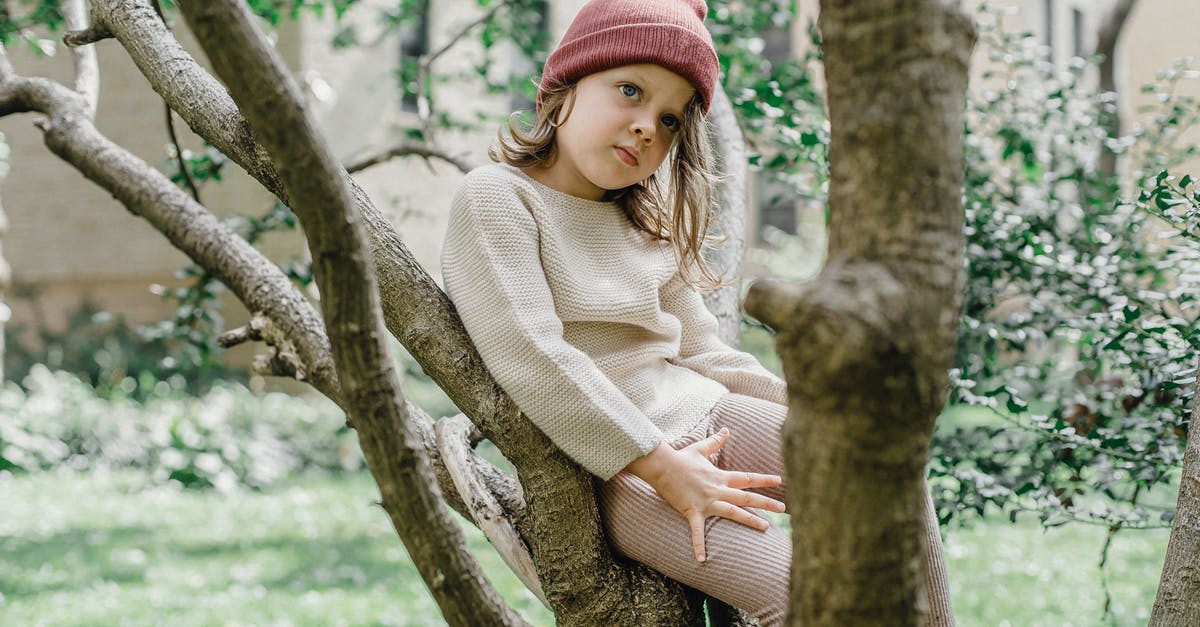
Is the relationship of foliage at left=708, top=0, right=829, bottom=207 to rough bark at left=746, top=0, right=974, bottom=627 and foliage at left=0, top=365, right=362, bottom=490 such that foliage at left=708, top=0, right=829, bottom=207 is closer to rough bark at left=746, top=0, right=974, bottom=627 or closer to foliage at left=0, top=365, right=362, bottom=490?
rough bark at left=746, top=0, right=974, bottom=627

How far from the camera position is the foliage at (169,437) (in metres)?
7.55

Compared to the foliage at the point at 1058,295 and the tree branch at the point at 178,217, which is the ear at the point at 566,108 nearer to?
the tree branch at the point at 178,217

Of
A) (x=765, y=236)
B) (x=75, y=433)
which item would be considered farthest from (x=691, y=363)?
(x=765, y=236)

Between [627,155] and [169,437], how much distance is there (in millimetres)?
6636

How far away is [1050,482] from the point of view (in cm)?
311

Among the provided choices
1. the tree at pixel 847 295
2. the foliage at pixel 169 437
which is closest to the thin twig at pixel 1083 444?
the tree at pixel 847 295

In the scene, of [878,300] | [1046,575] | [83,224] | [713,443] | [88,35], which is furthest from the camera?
[83,224]

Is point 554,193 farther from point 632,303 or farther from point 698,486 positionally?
point 698,486

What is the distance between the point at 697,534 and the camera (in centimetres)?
180

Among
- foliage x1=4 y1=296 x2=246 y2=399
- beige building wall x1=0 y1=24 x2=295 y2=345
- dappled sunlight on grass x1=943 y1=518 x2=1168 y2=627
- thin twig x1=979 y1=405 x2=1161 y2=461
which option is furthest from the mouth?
beige building wall x1=0 y1=24 x2=295 y2=345

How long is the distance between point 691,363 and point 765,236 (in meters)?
14.4

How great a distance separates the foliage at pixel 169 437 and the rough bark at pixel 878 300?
263 inches

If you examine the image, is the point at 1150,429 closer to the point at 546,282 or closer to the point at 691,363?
the point at 691,363

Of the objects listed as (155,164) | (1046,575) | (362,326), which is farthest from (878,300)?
(155,164)
